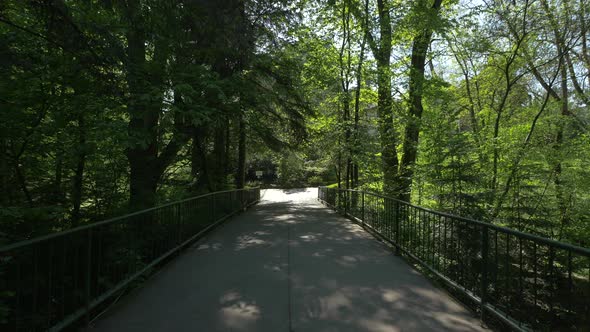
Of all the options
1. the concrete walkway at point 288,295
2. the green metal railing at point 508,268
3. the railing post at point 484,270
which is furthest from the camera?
the railing post at point 484,270

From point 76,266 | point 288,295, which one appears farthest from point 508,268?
point 76,266

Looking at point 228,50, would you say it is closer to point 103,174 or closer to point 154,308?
point 103,174

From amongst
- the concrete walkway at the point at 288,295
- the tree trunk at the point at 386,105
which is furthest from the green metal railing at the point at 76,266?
the tree trunk at the point at 386,105

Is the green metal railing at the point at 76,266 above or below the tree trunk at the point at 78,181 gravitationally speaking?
below

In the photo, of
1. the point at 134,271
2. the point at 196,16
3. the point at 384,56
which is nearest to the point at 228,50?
the point at 196,16

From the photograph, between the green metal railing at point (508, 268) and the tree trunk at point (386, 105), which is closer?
the green metal railing at point (508, 268)

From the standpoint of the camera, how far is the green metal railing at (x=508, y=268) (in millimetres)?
3059

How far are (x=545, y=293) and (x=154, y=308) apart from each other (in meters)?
4.03

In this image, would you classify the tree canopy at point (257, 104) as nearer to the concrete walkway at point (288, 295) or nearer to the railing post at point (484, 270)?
the concrete walkway at point (288, 295)

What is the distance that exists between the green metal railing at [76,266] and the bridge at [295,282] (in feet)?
0.05

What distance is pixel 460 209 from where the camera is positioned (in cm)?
695

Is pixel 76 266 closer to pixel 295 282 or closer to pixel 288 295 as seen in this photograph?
pixel 288 295

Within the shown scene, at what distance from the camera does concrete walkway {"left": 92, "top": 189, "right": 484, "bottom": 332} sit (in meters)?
3.52

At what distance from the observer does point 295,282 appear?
4.80 meters
